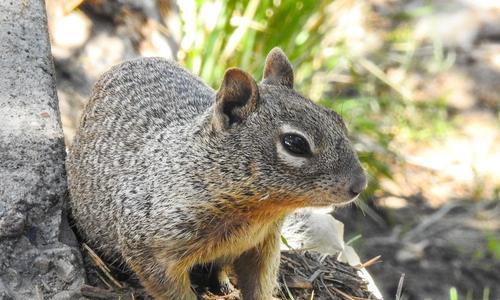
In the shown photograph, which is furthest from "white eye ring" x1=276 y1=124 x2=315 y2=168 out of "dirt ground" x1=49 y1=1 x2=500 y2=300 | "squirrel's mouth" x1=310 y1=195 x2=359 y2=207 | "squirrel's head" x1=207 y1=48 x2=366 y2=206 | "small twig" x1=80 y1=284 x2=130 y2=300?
"dirt ground" x1=49 y1=1 x2=500 y2=300

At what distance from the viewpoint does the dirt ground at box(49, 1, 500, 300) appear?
20.4 ft

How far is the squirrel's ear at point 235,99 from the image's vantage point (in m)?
3.71

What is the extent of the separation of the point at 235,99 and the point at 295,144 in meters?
0.37

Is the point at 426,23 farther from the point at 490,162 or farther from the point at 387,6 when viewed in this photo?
the point at 490,162

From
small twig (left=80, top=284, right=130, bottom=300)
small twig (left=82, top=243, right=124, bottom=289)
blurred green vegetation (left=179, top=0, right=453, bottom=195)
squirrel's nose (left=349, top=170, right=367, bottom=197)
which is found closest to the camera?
squirrel's nose (left=349, top=170, right=367, bottom=197)

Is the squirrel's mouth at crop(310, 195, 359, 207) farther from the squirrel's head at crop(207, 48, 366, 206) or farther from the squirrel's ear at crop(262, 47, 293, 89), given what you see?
the squirrel's ear at crop(262, 47, 293, 89)

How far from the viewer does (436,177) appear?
26.9 ft

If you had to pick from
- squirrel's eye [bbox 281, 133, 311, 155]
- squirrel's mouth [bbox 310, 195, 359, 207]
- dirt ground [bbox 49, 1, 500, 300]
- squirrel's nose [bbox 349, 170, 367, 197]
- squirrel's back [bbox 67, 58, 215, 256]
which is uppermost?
squirrel's eye [bbox 281, 133, 311, 155]

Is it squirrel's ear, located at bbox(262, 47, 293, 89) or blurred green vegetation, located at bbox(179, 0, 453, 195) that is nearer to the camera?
squirrel's ear, located at bbox(262, 47, 293, 89)

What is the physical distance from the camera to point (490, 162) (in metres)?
8.23

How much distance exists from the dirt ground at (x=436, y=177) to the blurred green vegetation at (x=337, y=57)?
0.82ft

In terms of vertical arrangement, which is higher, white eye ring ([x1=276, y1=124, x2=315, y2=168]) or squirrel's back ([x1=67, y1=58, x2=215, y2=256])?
white eye ring ([x1=276, y1=124, x2=315, y2=168])

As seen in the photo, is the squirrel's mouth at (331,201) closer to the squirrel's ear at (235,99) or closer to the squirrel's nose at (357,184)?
the squirrel's nose at (357,184)

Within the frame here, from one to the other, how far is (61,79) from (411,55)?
167 inches
